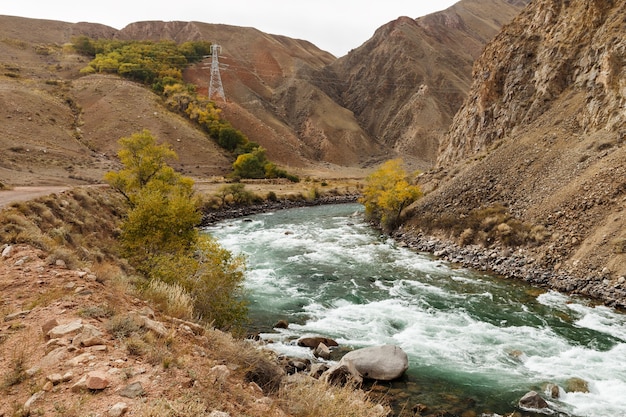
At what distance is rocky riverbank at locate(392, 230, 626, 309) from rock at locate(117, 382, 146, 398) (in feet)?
67.0

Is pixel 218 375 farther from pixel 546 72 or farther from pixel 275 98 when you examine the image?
pixel 275 98

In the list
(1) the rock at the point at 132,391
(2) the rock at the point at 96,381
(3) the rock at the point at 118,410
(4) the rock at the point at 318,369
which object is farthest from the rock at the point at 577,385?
(2) the rock at the point at 96,381

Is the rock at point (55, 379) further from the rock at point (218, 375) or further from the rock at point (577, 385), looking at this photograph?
the rock at point (577, 385)

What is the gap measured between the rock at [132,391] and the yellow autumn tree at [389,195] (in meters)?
33.2

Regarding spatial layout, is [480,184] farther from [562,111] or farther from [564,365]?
[564,365]

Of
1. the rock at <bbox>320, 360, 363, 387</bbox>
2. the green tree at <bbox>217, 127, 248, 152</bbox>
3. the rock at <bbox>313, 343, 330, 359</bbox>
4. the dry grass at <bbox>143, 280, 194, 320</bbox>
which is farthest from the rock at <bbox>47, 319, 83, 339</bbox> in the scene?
the green tree at <bbox>217, 127, 248, 152</bbox>

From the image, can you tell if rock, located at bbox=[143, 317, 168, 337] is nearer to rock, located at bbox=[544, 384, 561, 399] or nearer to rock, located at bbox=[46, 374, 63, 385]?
rock, located at bbox=[46, 374, 63, 385]

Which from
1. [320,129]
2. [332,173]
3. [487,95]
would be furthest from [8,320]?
[320,129]

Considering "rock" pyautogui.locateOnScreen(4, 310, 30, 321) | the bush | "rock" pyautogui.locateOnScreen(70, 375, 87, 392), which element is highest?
"rock" pyautogui.locateOnScreen(70, 375, 87, 392)

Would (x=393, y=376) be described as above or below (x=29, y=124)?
below

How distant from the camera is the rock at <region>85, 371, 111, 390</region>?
17.1 ft

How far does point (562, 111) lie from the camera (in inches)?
1287

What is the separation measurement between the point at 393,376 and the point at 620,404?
6265 millimetres

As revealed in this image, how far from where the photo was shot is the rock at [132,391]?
16.9 feet
